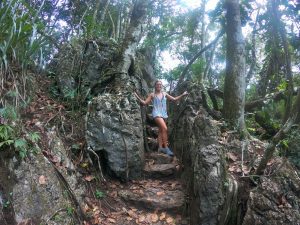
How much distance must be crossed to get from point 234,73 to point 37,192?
4577mm

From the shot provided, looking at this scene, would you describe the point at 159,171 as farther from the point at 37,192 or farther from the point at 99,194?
the point at 37,192

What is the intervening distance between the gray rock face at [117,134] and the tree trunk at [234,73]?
6.48 ft

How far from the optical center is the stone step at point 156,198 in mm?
5588

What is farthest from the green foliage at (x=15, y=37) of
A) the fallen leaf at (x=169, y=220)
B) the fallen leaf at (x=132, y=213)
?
the fallen leaf at (x=169, y=220)

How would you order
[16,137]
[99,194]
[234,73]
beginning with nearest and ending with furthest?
1. [16,137]
2. [99,194]
3. [234,73]

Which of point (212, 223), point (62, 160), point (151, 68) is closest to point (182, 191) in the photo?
point (212, 223)

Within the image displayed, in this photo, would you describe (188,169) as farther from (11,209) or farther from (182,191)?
(11,209)

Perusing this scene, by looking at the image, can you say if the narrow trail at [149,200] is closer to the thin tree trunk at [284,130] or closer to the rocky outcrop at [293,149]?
the thin tree trunk at [284,130]

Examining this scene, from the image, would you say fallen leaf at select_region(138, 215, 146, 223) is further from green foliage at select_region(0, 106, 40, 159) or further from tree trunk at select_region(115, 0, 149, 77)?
tree trunk at select_region(115, 0, 149, 77)

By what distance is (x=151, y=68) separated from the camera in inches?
475

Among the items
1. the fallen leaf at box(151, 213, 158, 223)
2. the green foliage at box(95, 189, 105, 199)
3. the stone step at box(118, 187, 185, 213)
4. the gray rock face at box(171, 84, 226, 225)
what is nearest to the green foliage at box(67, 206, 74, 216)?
the green foliage at box(95, 189, 105, 199)

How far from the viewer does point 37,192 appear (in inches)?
175

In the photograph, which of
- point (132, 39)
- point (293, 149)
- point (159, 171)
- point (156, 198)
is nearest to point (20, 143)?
point (156, 198)

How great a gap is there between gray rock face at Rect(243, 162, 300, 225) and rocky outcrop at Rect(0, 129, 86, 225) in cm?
259
